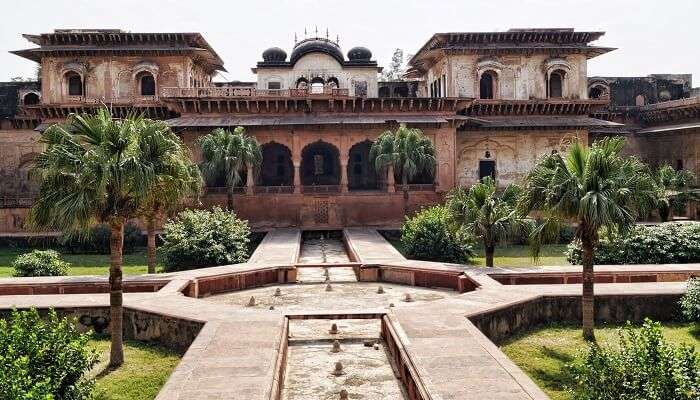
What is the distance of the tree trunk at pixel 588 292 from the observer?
10773mm

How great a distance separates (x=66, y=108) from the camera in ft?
96.8

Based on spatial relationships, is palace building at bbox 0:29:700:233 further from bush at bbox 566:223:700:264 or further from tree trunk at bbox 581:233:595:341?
tree trunk at bbox 581:233:595:341

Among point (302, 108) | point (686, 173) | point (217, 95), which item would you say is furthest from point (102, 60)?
point (686, 173)

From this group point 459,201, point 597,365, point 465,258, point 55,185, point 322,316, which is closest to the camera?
point 597,365

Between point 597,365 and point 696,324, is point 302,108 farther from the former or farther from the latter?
point 597,365

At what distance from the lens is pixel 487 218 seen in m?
17.1

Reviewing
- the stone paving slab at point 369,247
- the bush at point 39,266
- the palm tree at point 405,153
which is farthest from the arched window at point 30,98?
the bush at point 39,266

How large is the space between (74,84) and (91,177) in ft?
78.8

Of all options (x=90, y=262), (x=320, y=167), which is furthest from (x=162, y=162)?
(x=320, y=167)

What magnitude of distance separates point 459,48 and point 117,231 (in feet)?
77.7

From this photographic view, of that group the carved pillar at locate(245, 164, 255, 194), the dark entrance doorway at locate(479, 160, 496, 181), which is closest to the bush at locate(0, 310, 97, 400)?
the carved pillar at locate(245, 164, 255, 194)

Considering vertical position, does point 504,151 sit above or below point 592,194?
above

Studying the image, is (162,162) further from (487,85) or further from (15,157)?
(15,157)

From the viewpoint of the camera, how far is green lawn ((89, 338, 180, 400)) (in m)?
8.38
